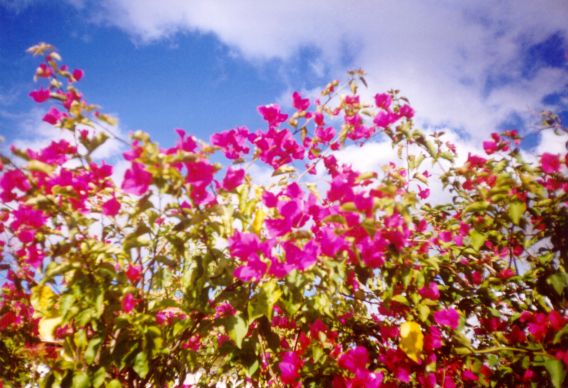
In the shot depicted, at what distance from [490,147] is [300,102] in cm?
142

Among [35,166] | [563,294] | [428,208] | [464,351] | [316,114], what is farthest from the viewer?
[428,208]

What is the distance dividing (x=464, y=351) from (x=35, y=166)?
2625mm

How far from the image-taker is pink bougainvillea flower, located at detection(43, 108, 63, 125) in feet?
5.86

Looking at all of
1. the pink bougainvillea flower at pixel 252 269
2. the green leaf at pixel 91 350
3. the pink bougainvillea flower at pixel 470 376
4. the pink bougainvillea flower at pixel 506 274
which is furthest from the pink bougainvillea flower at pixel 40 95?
the pink bougainvillea flower at pixel 470 376

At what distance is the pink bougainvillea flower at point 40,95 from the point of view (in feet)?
5.96

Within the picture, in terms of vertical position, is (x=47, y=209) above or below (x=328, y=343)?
above

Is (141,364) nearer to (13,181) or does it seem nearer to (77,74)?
(13,181)

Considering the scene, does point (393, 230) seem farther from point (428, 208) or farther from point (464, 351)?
point (428, 208)

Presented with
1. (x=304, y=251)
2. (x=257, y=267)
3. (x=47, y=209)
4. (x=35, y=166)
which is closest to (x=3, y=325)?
(x=47, y=209)

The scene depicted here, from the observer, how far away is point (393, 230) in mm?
1599

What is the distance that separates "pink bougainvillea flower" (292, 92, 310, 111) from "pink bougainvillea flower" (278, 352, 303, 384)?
1775mm

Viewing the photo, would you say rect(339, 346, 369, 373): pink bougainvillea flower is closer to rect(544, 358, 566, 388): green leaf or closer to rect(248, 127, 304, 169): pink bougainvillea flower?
rect(544, 358, 566, 388): green leaf

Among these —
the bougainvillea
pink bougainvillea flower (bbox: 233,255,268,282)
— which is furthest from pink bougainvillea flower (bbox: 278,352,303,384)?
pink bougainvillea flower (bbox: 233,255,268,282)

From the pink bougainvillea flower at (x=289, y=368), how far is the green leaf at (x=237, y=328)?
0.57 meters
